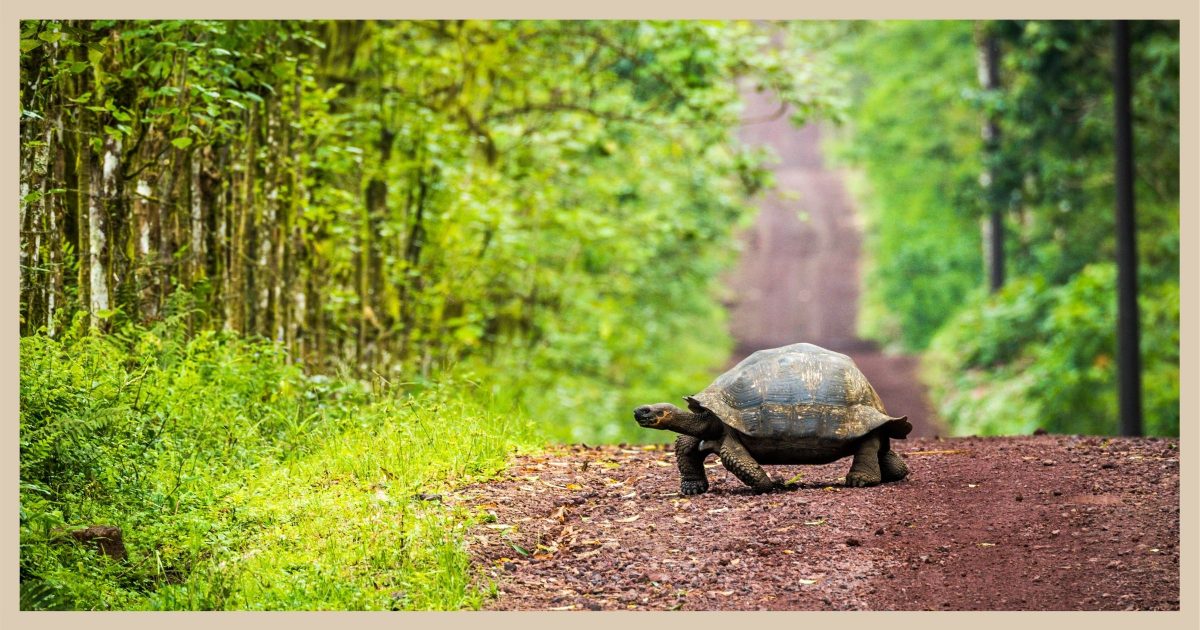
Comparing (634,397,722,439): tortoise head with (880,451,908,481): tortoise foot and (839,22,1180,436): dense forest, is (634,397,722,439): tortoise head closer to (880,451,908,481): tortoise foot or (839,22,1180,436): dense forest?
(880,451,908,481): tortoise foot

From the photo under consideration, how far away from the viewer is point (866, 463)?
27.6 feet

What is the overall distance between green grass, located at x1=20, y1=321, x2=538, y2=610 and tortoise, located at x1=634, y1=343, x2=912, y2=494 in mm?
1375

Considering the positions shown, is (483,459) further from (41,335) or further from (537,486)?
(41,335)

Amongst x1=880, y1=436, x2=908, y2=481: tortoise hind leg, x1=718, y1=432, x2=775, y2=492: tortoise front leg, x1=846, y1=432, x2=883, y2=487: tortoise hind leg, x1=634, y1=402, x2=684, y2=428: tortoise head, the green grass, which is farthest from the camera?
x1=880, y1=436, x2=908, y2=481: tortoise hind leg

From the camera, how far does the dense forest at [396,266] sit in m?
7.66

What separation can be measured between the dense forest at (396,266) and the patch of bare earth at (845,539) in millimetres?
532

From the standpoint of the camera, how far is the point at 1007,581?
6770 millimetres

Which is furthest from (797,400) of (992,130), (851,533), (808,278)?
(808,278)

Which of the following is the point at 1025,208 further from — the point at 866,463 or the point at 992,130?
the point at 866,463

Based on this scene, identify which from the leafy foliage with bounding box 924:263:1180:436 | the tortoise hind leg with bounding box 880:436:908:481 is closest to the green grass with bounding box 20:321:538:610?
the tortoise hind leg with bounding box 880:436:908:481

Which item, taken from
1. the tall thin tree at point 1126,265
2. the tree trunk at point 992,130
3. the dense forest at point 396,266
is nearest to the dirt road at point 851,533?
the dense forest at point 396,266

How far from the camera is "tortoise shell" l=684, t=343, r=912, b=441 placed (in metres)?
8.13

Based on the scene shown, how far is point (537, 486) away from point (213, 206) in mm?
4104

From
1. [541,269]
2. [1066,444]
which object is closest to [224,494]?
[1066,444]
